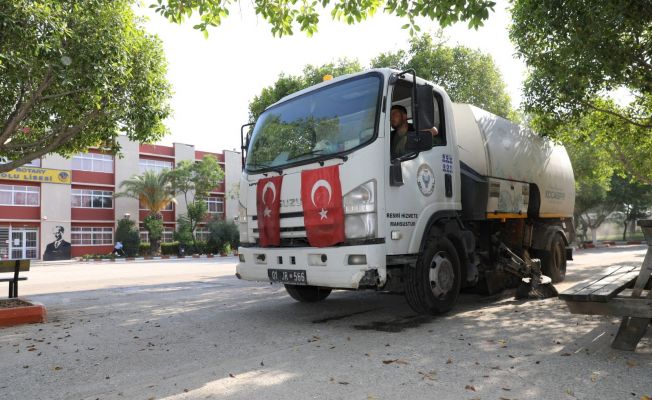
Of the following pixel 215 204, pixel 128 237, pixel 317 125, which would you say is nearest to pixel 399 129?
pixel 317 125

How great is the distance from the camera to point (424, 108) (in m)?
5.39

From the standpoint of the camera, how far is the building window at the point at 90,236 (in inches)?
1476

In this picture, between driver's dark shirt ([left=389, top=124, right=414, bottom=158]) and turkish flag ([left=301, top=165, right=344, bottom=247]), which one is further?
driver's dark shirt ([left=389, top=124, right=414, bottom=158])

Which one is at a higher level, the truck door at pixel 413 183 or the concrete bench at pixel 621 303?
the truck door at pixel 413 183

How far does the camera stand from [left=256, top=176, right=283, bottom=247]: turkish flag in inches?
229

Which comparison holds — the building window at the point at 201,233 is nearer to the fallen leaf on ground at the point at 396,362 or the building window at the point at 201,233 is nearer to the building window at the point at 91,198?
the building window at the point at 91,198

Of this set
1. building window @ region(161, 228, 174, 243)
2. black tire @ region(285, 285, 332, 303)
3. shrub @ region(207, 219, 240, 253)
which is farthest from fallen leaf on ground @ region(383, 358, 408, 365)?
building window @ region(161, 228, 174, 243)

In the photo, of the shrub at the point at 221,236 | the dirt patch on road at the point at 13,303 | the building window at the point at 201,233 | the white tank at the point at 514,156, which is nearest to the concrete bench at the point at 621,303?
the white tank at the point at 514,156

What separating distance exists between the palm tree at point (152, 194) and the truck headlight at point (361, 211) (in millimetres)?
34443

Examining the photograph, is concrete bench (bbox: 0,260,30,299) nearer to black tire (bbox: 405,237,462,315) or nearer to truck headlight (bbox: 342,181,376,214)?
truck headlight (bbox: 342,181,376,214)

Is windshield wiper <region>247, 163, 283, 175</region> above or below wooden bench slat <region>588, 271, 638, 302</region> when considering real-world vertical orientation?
above

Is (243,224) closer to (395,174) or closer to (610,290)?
(395,174)

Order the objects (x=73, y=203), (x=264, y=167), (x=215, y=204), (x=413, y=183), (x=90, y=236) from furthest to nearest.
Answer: (x=215, y=204) → (x=90, y=236) → (x=73, y=203) → (x=264, y=167) → (x=413, y=183)

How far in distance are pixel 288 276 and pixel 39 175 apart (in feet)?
122
